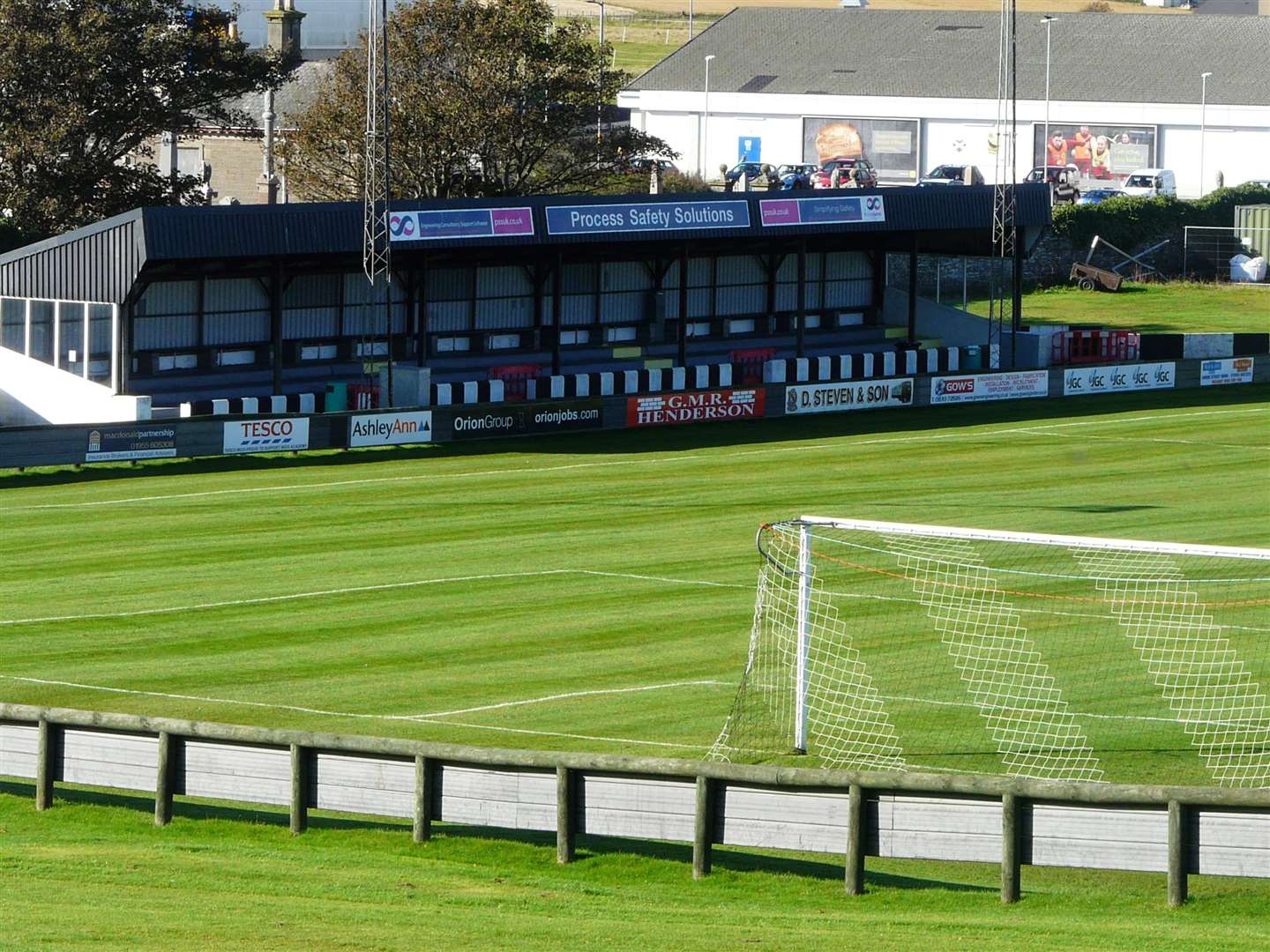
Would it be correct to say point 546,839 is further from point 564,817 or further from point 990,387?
point 990,387

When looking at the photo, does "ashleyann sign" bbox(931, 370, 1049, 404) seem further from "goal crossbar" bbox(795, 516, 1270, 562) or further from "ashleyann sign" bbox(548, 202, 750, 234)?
"goal crossbar" bbox(795, 516, 1270, 562)

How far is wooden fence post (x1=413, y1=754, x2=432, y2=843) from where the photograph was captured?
1280cm

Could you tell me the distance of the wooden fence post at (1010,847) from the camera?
11.6 m

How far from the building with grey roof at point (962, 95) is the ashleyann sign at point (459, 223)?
60.1 metres

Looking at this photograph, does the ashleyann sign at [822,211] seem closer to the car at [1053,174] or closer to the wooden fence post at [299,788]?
the wooden fence post at [299,788]

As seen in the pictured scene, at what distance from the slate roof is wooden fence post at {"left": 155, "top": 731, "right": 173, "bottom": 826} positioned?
98893mm

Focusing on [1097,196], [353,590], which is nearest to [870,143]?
[1097,196]

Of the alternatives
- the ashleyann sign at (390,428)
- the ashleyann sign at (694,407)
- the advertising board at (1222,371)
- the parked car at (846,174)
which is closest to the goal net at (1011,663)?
the ashleyann sign at (390,428)

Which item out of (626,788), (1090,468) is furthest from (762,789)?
(1090,468)

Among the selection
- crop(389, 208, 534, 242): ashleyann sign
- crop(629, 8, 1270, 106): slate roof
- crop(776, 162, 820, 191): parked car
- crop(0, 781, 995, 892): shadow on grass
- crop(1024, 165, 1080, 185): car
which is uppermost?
crop(629, 8, 1270, 106): slate roof

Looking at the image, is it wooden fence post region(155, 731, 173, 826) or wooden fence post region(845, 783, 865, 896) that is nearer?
wooden fence post region(845, 783, 865, 896)

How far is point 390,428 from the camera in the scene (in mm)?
42188

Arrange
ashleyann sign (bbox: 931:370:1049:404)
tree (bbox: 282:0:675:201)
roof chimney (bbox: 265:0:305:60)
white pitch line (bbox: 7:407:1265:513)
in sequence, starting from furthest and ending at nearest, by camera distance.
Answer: roof chimney (bbox: 265:0:305:60) → tree (bbox: 282:0:675:201) → ashleyann sign (bbox: 931:370:1049:404) → white pitch line (bbox: 7:407:1265:513)

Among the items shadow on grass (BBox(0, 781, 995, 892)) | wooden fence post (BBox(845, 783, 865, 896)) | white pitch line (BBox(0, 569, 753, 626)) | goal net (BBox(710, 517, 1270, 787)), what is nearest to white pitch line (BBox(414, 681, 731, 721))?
goal net (BBox(710, 517, 1270, 787))
